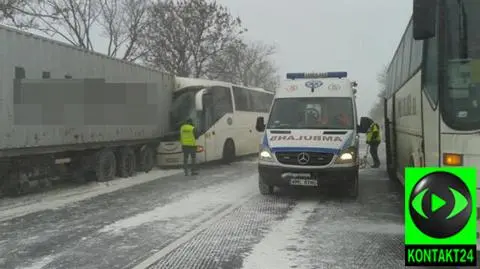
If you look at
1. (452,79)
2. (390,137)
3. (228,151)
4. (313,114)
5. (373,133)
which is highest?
(452,79)

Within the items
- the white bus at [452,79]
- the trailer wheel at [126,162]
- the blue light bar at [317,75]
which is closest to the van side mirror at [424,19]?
the white bus at [452,79]

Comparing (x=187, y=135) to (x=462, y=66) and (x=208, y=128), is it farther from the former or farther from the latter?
(x=462, y=66)

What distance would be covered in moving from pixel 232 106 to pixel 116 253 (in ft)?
43.9

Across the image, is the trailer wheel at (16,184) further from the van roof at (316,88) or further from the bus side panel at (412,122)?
the bus side panel at (412,122)

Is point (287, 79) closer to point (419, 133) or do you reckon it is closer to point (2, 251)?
point (419, 133)

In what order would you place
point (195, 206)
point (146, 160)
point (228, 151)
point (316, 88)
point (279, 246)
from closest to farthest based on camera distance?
point (279, 246) < point (195, 206) < point (316, 88) < point (146, 160) < point (228, 151)


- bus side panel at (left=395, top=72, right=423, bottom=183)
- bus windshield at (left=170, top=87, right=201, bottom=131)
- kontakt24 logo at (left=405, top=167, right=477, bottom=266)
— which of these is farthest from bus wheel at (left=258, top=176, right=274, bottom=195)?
kontakt24 logo at (left=405, top=167, right=477, bottom=266)

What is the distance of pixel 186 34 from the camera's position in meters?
34.6

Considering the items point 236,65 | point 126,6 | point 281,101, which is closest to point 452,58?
point 281,101

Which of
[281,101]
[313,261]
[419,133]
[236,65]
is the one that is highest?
[236,65]

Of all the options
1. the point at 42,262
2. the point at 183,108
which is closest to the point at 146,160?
the point at 183,108

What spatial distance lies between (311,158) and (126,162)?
712cm

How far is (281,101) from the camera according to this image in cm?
1127

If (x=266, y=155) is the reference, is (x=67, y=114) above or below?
above
